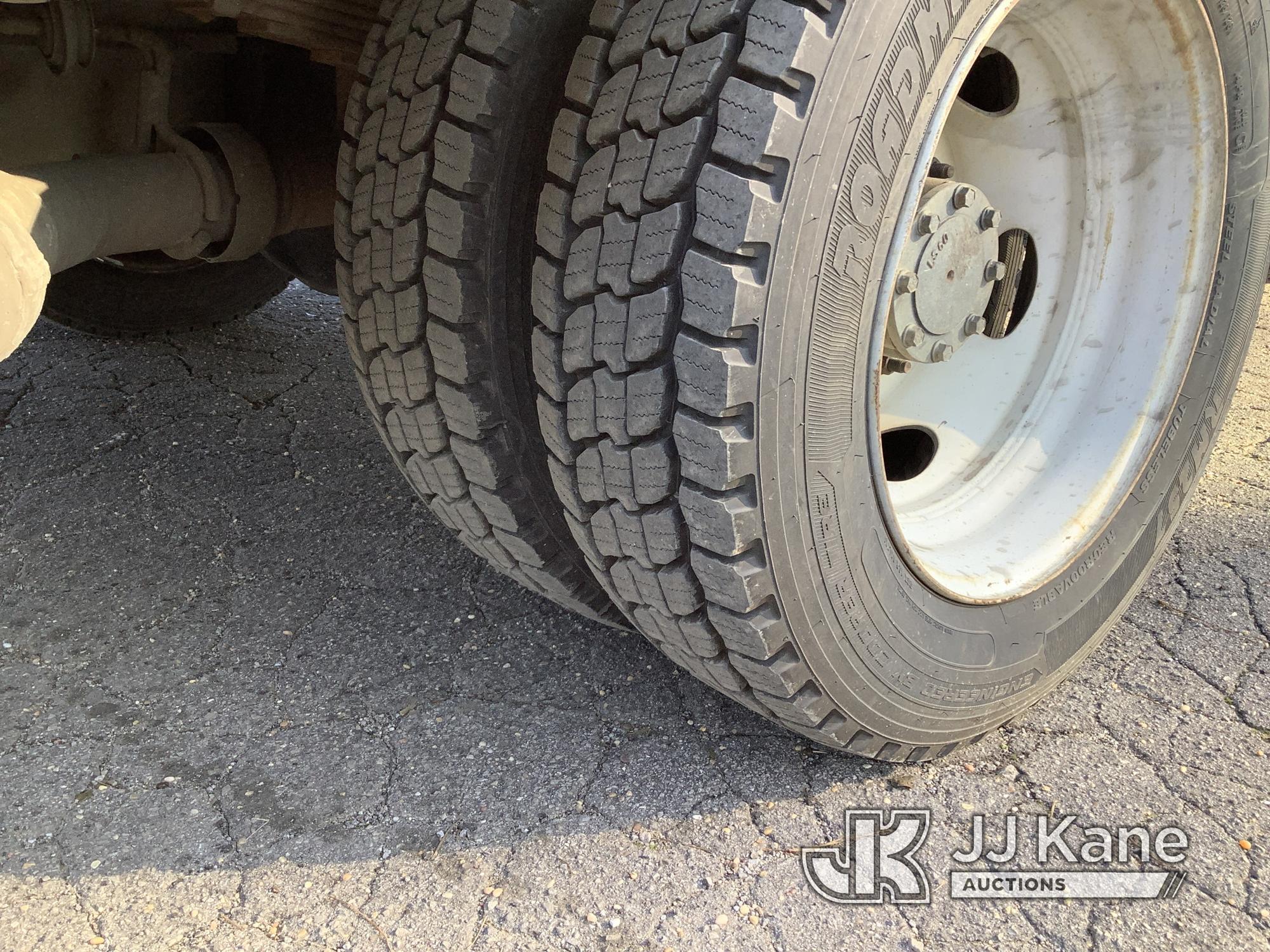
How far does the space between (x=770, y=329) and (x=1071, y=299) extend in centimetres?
105

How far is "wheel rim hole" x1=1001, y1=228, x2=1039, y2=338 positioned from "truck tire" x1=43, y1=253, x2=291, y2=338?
74.1 inches

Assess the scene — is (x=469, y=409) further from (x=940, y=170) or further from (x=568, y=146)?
(x=940, y=170)

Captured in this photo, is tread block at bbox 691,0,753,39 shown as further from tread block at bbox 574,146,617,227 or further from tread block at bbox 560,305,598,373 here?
tread block at bbox 560,305,598,373

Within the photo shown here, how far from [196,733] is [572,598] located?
2.22ft

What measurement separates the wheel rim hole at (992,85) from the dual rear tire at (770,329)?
7cm

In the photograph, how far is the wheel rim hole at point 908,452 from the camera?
2.05 metres

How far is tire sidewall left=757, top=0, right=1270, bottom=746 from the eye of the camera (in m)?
1.24

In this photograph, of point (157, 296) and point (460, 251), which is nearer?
point (460, 251)

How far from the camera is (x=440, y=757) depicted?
5.79 ft

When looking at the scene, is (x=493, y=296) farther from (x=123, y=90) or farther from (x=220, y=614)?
(x=220, y=614)

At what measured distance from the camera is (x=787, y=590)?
1.42 metres

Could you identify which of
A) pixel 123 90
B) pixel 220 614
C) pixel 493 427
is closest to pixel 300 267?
pixel 123 90

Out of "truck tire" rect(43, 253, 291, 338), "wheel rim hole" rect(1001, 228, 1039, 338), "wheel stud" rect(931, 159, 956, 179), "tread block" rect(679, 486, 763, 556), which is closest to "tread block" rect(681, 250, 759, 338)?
"tread block" rect(679, 486, 763, 556)

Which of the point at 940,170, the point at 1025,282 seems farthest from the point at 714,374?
the point at 1025,282
